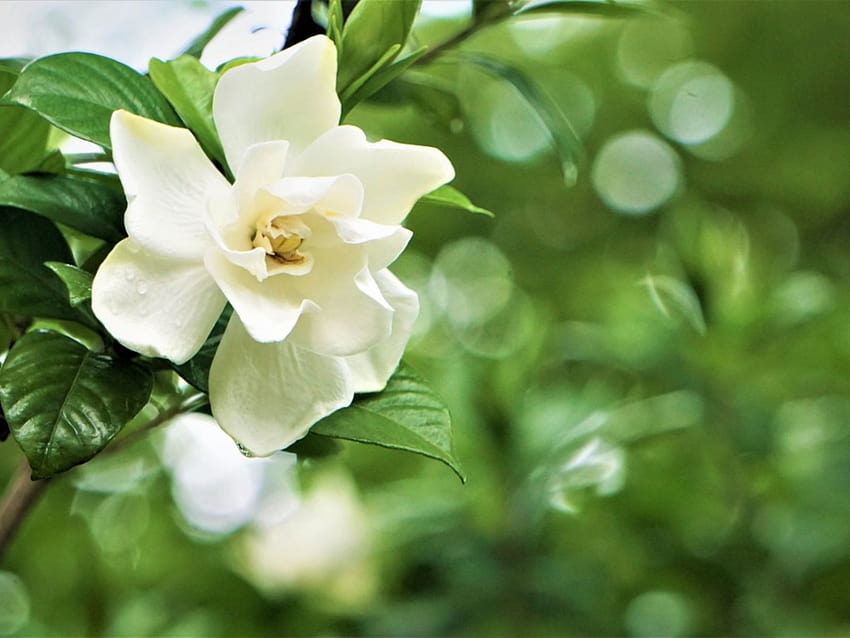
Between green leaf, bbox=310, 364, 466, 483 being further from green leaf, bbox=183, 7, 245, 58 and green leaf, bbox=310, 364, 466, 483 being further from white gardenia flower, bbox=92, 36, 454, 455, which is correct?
green leaf, bbox=183, 7, 245, 58

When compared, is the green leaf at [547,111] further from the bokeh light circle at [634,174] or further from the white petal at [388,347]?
the bokeh light circle at [634,174]

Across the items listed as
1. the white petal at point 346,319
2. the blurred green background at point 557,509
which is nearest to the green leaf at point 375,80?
the white petal at point 346,319

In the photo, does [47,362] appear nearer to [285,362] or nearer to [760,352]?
[285,362]

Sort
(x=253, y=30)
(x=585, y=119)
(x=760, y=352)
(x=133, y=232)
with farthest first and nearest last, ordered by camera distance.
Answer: (x=585, y=119), (x=760, y=352), (x=253, y=30), (x=133, y=232)

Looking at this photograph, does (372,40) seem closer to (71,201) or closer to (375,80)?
(375,80)

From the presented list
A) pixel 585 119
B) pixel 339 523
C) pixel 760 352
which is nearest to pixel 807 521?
pixel 760 352
